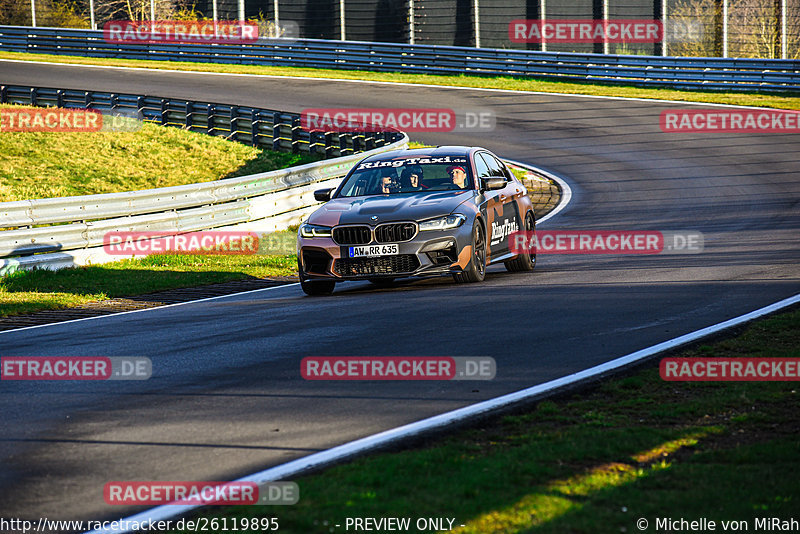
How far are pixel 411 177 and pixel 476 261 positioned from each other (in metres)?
1.44

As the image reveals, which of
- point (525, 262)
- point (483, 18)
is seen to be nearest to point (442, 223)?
point (525, 262)

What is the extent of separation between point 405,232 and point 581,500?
7.32 m

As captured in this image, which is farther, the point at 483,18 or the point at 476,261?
the point at 483,18

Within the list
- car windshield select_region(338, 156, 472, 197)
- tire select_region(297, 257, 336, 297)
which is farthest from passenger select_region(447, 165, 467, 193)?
tire select_region(297, 257, 336, 297)

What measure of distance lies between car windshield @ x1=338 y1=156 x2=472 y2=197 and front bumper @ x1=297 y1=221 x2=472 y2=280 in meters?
1.17

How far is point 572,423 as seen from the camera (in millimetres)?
6035

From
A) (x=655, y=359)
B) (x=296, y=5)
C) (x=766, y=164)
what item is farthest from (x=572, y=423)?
(x=296, y=5)

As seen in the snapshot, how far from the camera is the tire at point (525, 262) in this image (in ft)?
44.8

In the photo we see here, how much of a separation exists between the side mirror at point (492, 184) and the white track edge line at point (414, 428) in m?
4.29

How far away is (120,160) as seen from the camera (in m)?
28.2

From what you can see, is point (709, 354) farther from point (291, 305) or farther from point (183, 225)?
point (183, 225)

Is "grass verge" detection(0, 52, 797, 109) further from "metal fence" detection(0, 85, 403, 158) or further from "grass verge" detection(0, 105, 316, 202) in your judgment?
"grass verge" detection(0, 105, 316, 202)

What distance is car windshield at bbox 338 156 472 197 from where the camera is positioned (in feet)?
42.1

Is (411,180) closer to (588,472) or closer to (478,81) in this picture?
(588,472)
